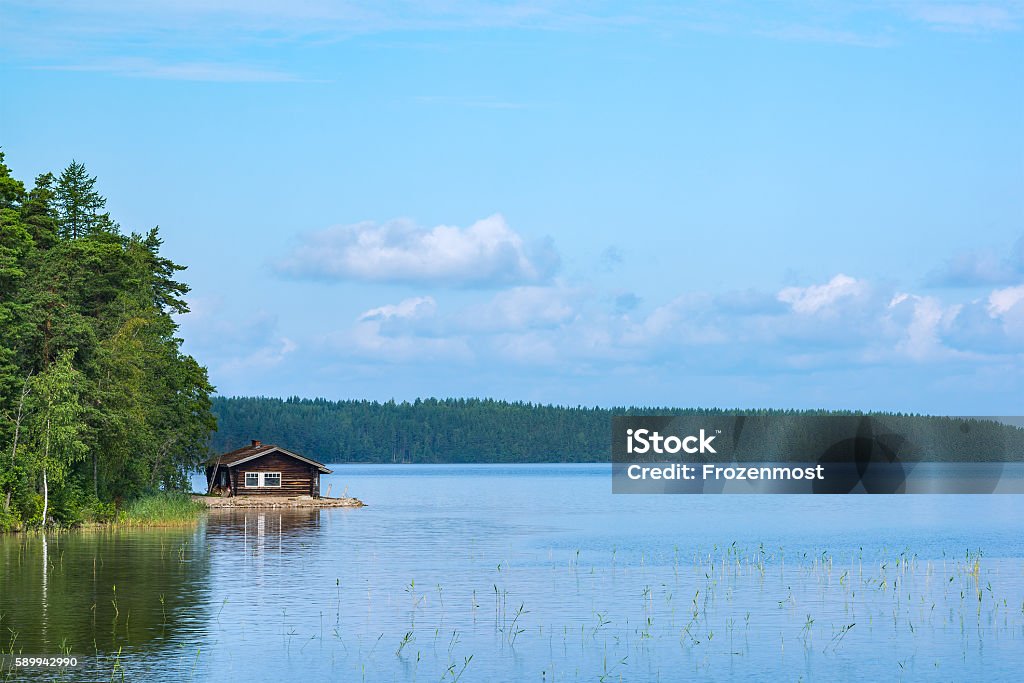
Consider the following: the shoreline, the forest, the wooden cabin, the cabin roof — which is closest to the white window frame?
the wooden cabin

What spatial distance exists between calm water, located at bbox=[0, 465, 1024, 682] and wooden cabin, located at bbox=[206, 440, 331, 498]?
2675 cm

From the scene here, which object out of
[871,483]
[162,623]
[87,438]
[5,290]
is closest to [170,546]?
[87,438]

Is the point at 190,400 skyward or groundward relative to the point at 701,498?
skyward

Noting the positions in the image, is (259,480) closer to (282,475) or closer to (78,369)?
(282,475)

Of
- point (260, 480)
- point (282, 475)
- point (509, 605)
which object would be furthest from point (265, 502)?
point (509, 605)

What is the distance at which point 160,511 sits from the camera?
82.6 metres

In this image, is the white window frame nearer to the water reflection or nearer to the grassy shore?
the grassy shore

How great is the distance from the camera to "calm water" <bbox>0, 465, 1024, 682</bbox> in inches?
1280

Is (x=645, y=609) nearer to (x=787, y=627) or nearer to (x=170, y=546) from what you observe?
(x=787, y=627)

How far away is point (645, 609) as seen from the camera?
4297 centimetres

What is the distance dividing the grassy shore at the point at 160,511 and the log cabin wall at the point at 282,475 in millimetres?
19139

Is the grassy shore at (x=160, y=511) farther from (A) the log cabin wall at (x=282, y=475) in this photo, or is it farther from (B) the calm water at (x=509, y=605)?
(A) the log cabin wall at (x=282, y=475)

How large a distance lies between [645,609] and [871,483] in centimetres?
15501

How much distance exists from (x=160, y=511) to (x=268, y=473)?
90.2 ft
